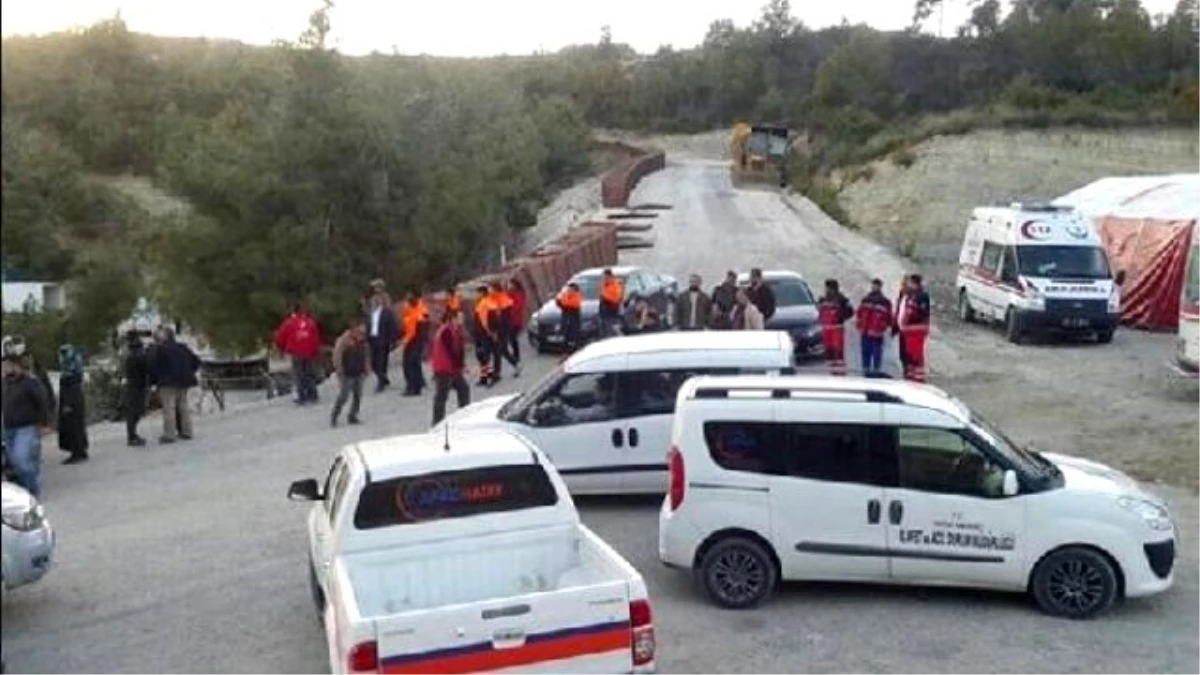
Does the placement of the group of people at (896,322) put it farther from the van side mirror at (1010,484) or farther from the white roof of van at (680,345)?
the van side mirror at (1010,484)

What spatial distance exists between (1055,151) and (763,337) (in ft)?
205

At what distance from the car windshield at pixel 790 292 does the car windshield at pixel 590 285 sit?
3.10 metres

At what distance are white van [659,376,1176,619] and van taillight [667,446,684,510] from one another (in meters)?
0.02

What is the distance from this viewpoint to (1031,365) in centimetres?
2481

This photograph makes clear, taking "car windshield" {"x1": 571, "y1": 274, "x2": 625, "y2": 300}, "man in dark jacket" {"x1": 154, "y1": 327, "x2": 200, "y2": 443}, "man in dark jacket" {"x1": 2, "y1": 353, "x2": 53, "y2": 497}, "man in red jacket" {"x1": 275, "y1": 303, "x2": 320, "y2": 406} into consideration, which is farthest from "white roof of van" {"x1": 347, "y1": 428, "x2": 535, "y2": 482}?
"car windshield" {"x1": 571, "y1": 274, "x2": 625, "y2": 300}

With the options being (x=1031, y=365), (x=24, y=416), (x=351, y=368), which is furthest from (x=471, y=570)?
(x=1031, y=365)

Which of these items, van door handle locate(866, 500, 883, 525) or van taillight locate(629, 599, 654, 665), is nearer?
van taillight locate(629, 599, 654, 665)

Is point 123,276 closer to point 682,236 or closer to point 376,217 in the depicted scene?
point 376,217

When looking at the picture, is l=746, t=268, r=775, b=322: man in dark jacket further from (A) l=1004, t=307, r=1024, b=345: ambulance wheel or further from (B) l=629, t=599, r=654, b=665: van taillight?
(B) l=629, t=599, r=654, b=665: van taillight

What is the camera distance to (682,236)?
48156 millimetres

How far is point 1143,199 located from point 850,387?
2492 cm

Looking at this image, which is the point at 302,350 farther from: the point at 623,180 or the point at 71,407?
the point at 623,180

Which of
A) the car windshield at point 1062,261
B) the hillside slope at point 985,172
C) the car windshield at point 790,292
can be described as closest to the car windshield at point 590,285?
the car windshield at point 790,292

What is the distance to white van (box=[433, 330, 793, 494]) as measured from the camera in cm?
1386
